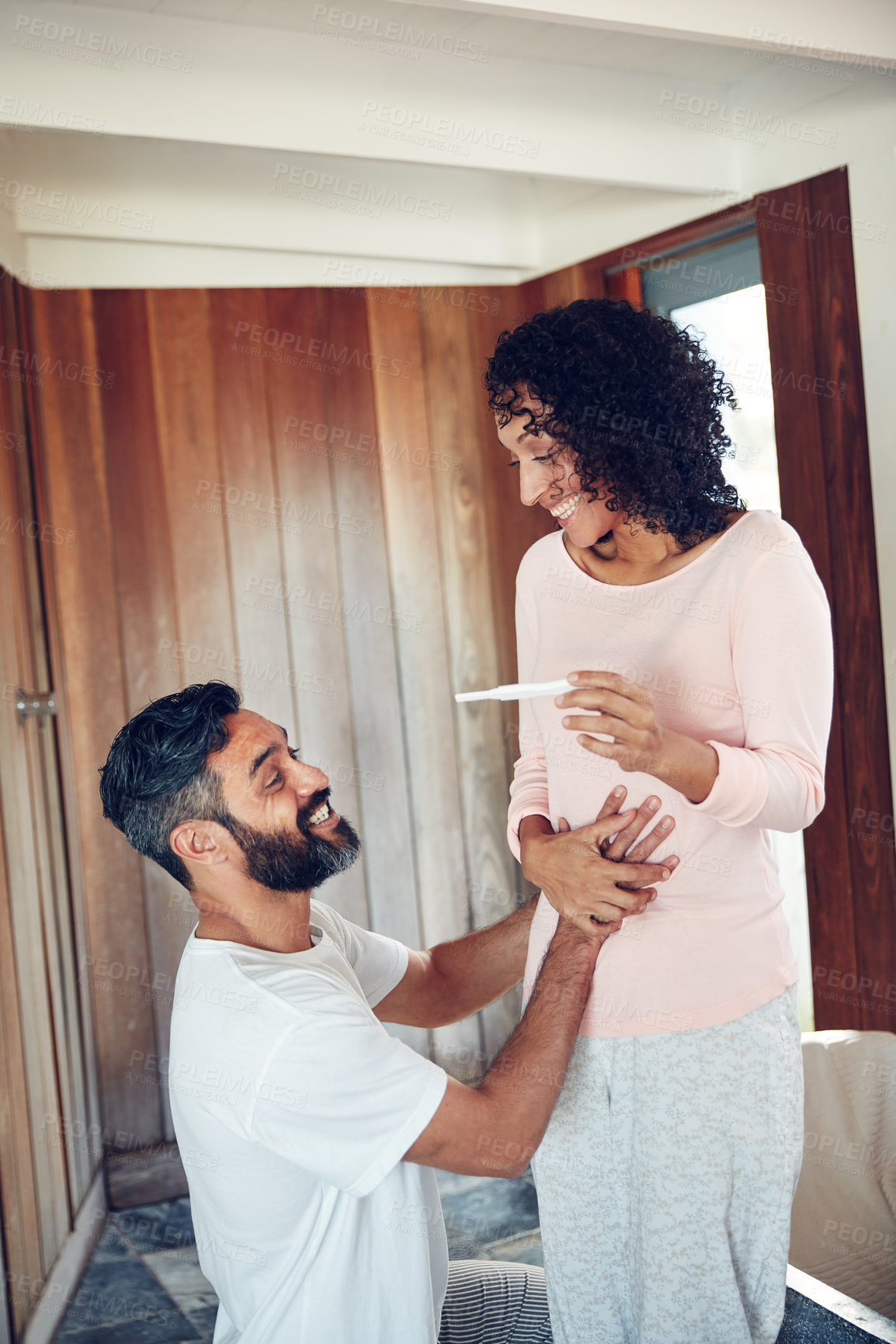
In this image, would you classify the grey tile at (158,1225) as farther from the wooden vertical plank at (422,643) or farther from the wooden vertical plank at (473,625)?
the wooden vertical plank at (473,625)

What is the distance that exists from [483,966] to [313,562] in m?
1.59

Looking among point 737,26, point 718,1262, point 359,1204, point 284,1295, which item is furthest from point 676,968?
point 737,26

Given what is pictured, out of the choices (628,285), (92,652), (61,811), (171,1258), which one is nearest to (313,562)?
(92,652)

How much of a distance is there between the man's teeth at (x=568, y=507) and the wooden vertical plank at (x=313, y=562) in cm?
184

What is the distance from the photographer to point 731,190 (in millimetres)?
2525

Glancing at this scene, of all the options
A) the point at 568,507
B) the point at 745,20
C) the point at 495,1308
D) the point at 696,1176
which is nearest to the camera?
the point at 696,1176

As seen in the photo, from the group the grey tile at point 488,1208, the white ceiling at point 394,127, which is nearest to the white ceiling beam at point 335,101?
the white ceiling at point 394,127

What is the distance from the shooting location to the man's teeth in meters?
1.43

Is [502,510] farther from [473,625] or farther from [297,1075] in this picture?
[297,1075]

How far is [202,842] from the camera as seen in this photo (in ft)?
5.04

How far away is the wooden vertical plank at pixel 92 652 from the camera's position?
9.70ft

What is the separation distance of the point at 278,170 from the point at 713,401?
1.71 metres

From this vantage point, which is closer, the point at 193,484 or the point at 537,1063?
the point at 537,1063

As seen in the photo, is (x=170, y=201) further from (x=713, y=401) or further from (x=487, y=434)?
(x=713, y=401)
